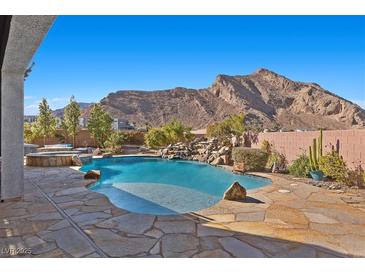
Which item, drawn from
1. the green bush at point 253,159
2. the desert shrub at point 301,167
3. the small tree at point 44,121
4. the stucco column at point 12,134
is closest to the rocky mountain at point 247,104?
the small tree at point 44,121

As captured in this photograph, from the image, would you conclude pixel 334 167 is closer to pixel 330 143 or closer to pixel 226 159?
pixel 330 143

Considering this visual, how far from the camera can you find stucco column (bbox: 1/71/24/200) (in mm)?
5680

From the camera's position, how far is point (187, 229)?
4020mm

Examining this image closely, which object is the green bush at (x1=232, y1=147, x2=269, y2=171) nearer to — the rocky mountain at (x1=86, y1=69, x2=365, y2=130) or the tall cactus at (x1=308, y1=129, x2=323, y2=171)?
the tall cactus at (x1=308, y1=129, x2=323, y2=171)

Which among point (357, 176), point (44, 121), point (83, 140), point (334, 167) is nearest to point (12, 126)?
point (334, 167)

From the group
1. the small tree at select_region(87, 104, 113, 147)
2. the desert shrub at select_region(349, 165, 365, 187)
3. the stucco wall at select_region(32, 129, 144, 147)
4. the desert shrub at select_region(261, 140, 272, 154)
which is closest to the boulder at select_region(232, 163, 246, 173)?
the desert shrub at select_region(261, 140, 272, 154)

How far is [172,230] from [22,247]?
1979 mm

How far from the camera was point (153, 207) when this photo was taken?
5.89 metres

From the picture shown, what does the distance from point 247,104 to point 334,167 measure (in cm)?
5549

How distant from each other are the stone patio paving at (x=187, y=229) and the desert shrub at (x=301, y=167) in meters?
3.28

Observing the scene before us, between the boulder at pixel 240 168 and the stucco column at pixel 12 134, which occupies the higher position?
the stucco column at pixel 12 134

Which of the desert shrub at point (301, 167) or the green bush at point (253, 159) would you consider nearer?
the desert shrub at point (301, 167)

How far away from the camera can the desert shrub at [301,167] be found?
9.20 meters

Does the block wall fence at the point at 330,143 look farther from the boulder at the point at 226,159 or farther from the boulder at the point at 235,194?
the boulder at the point at 235,194
